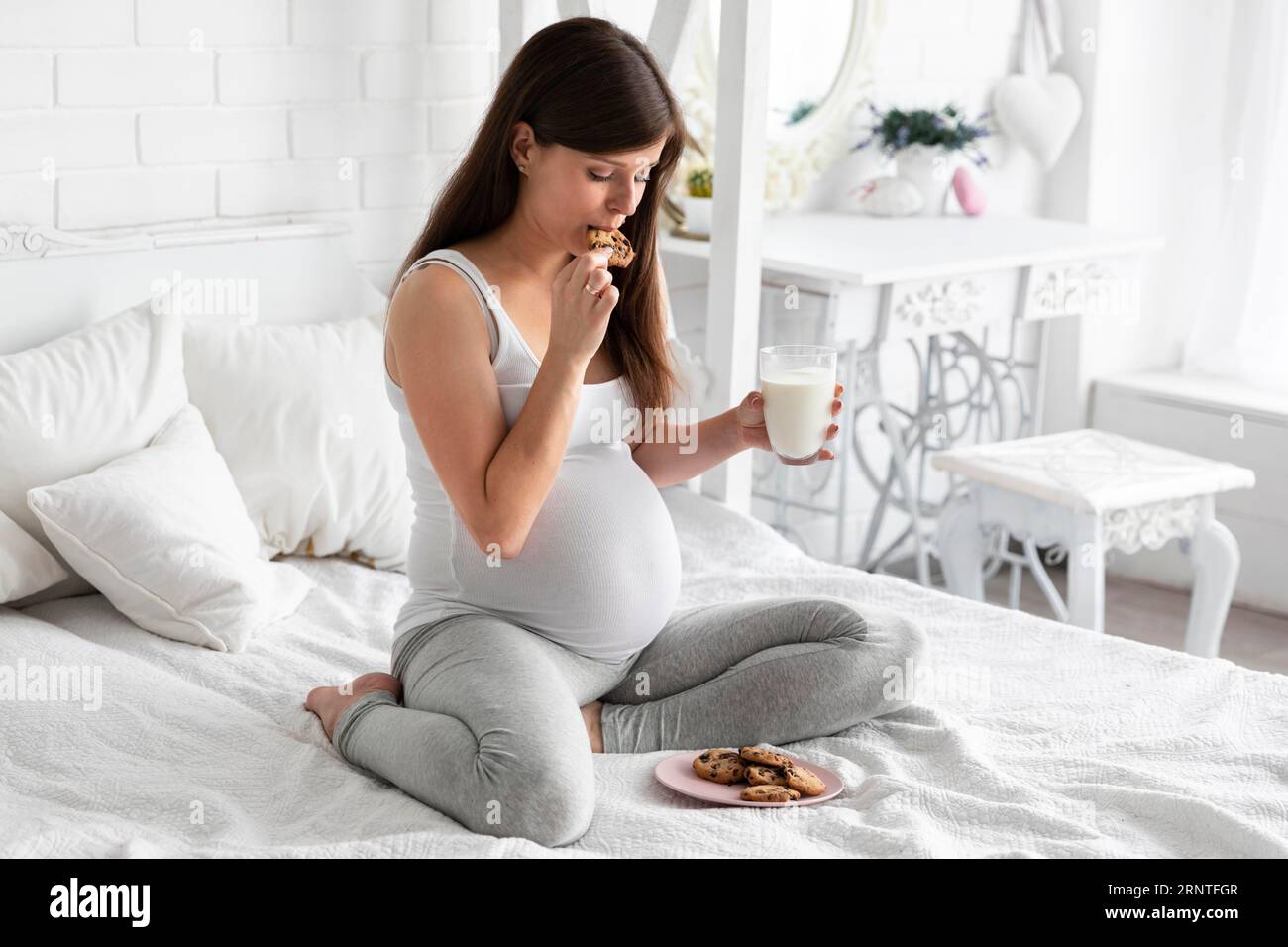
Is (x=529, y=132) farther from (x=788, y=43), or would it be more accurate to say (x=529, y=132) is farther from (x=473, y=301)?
(x=788, y=43)

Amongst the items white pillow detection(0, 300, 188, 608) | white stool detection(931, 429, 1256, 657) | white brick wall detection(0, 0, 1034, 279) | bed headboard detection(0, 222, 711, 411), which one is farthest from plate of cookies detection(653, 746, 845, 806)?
white brick wall detection(0, 0, 1034, 279)

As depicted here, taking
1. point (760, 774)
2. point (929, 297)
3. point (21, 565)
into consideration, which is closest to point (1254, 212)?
point (929, 297)

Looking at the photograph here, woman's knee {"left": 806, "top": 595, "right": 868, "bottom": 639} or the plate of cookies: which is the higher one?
woman's knee {"left": 806, "top": 595, "right": 868, "bottom": 639}

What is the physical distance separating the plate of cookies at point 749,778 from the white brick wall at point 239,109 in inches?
49.0

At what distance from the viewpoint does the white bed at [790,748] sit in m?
1.39

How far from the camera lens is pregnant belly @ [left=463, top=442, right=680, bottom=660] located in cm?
161

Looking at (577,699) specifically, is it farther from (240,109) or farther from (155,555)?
(240,109)

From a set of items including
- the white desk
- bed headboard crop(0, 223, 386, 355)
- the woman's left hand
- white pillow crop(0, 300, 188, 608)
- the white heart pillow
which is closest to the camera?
the woman's left hand

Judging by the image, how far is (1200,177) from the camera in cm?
369

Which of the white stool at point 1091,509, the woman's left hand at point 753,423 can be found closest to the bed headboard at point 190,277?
the woman's left hand at point 753,423

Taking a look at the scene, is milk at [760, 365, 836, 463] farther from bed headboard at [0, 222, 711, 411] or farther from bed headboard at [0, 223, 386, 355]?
bed headboard at [0, 223, 386, 355]

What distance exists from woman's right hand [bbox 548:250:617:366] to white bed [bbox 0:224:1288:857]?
445 mm

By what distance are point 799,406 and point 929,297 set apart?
3.96ft

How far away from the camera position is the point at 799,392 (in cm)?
167
